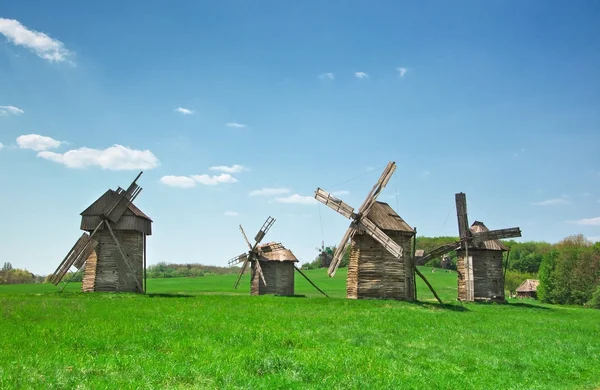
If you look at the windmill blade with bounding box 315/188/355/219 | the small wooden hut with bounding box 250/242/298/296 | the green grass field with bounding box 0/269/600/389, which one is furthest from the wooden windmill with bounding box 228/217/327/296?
the green grass field with bounding box 0/269/600/389

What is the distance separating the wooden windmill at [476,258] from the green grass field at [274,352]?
2364cm

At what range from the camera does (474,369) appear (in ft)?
50.8

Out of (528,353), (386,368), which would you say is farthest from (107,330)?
(528,353)

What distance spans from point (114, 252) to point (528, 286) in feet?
248

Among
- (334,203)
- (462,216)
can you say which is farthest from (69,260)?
(462,216)

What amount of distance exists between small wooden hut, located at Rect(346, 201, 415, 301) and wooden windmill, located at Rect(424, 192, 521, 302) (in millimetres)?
8438

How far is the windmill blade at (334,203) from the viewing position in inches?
1646

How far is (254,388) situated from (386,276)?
3138cm

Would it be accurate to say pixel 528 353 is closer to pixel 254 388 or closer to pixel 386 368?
pixel 386 368

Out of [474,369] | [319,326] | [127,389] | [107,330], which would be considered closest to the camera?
[127,389]

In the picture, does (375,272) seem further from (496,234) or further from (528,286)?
(528,286)

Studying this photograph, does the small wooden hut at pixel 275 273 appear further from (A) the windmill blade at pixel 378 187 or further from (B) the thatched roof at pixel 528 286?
(B) the thatched roof at pixel 528 286

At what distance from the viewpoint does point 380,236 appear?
4000cm

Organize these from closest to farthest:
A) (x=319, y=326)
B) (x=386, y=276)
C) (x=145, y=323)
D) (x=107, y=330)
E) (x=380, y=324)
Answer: (x=107, y=330) < (x=145, y=323) < (x=319, y=326) < (x=380, y=324) < (x=386, y=276)
